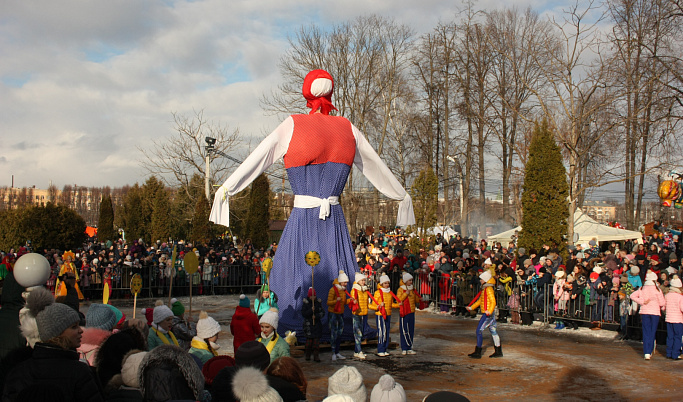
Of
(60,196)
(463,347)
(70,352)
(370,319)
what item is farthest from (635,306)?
(60,196)

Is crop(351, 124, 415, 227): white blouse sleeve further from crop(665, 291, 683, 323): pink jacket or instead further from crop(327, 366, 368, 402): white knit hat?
crop(327, 366, 368, 402): white knit hat

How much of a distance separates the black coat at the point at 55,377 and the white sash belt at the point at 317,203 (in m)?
7.35

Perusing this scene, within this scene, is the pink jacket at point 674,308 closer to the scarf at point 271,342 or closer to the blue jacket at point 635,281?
the blue jacket at point 635,281

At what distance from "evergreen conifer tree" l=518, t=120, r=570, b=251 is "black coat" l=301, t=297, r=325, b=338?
1128 cm

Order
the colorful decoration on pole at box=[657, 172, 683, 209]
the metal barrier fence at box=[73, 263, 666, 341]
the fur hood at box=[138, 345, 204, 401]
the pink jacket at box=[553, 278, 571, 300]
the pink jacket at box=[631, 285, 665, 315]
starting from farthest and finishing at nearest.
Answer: the colorful decoration on pole at box=[657, 172, 683, 209] → the pink jacket at box=[553, 278, 571, 300] → the metal barrier fence at box=[73, 263, 666, 341] → the pink jacket at box=[631, 285, 665, 315] → the fur hood at box=[138, 345, 204, 401]

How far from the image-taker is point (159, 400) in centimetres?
353

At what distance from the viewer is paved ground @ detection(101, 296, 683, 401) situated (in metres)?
8.34

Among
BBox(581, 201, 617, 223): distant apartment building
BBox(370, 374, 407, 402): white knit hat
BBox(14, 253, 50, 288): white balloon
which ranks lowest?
BBox(370, 374, 407, 402): white knit hat

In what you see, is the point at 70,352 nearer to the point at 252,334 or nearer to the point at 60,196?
the point at 252,334

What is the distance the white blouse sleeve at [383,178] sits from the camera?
11688 mm

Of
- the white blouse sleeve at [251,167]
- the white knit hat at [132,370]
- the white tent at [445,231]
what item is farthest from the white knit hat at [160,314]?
the white tent at [445,231]

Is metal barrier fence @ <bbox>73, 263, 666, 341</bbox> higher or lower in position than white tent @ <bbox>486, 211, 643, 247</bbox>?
lower

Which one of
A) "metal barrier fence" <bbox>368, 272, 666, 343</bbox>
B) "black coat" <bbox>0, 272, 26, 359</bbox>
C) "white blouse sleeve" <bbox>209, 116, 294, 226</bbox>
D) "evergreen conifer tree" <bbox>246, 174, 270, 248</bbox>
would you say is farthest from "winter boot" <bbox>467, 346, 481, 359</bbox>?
"evergreen conifer tree" <bbox>246, 174, 270, 248</bbox>

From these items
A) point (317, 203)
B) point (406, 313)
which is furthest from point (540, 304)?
point (317, 203)
